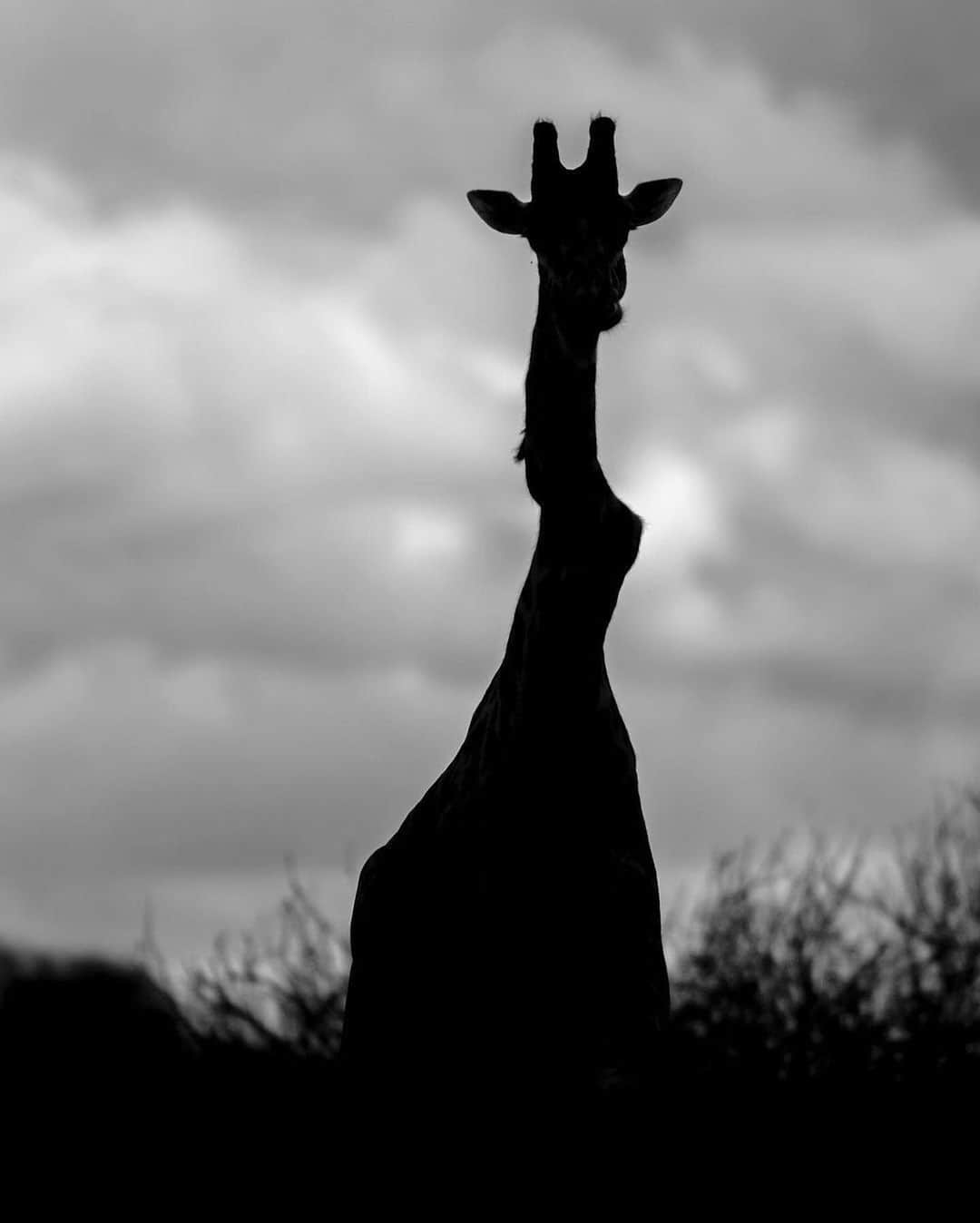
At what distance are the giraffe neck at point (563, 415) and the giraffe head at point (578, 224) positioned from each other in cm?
13

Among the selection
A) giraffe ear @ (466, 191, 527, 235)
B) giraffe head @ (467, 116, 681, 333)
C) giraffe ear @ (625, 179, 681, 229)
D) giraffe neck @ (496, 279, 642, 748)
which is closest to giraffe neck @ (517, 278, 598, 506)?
giraffe neck @ (496, 279, 642, 748)

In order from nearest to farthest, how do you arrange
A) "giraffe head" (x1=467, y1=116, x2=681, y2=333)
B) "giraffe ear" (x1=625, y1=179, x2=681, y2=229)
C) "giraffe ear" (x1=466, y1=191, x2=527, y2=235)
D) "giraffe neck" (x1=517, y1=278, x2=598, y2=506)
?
"giraffe head" (x1=467, y1=116, x2=681, y2=333) → "giraffe neck" (x1=517, y1=278, x2=598, y2=506) → "giraffe ear" (x1=466, y1=191, x2=527, y2=235) → "giraffe ear" (x1=625, y1=179, x2=681, y2=229)

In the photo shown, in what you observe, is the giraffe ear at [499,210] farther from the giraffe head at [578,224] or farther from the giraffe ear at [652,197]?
the giraffe ear at [652,197]

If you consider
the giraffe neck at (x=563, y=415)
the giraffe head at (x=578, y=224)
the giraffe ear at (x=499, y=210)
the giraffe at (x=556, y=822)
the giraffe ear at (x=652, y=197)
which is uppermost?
the giraffe ear at (x=652, y=197)

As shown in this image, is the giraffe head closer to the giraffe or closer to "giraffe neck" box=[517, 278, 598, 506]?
the giraffe

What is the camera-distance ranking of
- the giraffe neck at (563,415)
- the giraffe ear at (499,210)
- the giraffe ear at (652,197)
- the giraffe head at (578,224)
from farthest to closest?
1. the giraffe ear at (652,197)
2. the giraffe ear at (499,210)
3. the giraffe neck at (563,415)
4. the giraffe head at (578,224)

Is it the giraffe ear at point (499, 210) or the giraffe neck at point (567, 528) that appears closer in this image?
the giraffe neck at point (567, 528)

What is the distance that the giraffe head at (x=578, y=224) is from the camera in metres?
8.45

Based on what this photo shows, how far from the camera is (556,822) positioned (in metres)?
8.94

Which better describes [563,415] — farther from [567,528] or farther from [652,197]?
[652,197]

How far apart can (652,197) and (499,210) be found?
695 mm

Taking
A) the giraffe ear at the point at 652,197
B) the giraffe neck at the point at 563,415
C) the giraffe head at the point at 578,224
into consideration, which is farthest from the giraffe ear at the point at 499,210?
the giraffe neck at the point at 563,415

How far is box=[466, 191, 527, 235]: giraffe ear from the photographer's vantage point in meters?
9.39

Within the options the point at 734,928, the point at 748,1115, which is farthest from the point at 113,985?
the point at 748,1115
